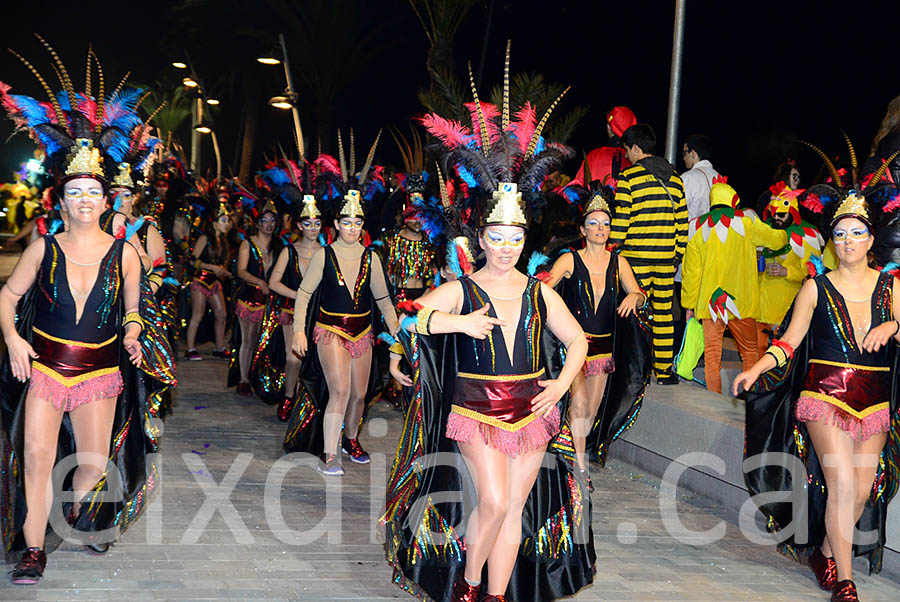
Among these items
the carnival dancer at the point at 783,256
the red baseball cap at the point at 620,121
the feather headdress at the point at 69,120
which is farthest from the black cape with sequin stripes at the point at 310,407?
the carnival dancer at the point at 783,256

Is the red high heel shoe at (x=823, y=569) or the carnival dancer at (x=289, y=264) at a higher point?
the carnival dancer at (x=289, y=264)

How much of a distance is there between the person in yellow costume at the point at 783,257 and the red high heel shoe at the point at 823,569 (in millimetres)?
3080

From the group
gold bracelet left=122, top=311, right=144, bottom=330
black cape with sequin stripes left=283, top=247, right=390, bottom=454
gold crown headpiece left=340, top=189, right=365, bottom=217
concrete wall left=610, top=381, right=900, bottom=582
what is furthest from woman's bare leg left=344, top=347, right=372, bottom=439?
gold bracelet left=122, top=311, right=144, bottom=330

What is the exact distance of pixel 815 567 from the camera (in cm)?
575

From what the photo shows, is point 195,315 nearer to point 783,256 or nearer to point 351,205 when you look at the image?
point 351,205

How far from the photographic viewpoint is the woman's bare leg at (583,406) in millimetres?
7379

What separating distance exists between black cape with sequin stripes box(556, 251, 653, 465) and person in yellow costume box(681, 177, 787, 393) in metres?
0.83

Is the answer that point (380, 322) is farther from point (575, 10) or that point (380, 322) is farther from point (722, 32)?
point (575, 10)

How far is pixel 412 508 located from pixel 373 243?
15.5ft

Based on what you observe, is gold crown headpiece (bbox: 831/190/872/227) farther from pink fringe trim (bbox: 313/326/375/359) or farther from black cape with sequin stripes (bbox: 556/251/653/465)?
pink fringe trim (bbox: 313/326/375/359)

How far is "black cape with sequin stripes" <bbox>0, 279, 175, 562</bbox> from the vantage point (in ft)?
17.3

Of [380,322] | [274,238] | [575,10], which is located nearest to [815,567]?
[380,322]

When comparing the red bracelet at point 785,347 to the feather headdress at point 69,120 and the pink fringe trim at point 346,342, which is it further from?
the feather headdress at point 69,120

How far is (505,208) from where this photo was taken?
482 centimetres
